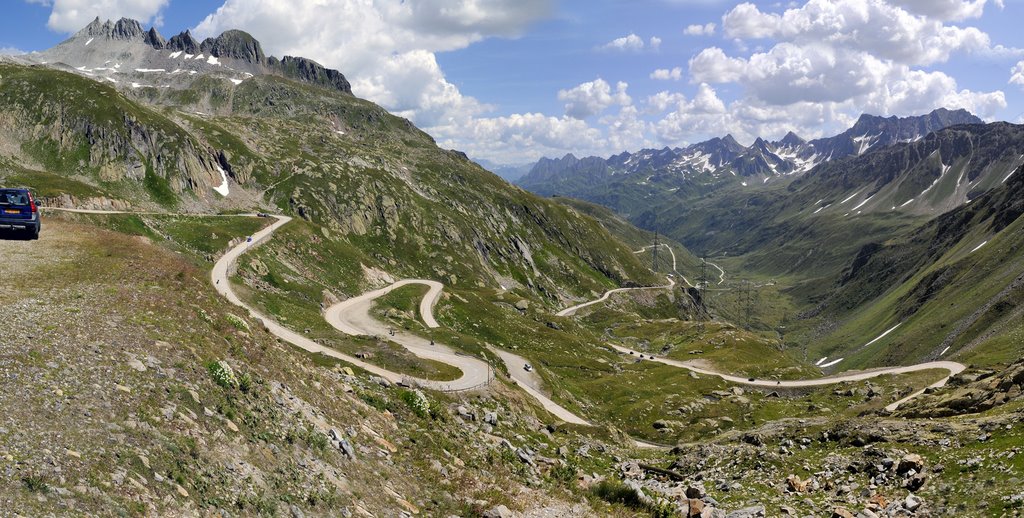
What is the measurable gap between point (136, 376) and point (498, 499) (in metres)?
14.1

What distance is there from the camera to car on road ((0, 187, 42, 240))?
3381 cm

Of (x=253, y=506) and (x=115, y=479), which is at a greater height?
(x=115, y=479)

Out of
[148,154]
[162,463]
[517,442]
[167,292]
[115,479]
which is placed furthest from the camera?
[148,154]

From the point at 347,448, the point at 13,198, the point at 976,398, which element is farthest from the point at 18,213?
the point at 976,398

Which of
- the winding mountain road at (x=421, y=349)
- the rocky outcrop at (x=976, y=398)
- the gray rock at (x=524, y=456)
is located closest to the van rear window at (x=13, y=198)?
the winding mountain road at (x=421, y=349)

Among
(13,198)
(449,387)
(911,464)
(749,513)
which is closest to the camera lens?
(749,513)

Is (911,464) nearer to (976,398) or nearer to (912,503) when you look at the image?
(912,503)

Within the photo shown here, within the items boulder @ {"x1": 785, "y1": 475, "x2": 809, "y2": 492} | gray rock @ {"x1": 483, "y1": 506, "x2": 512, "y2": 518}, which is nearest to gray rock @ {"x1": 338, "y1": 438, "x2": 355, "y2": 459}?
gray rock @ {"x1": 483, "y1": 506, "x2": 512, "y2": 518}

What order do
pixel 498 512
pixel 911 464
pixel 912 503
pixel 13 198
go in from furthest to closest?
1. pixel 13 198
2. pixel 911 464
3. pixel 912 503
4. pixel 498 512

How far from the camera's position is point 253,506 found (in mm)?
15805

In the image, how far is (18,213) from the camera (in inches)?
1339

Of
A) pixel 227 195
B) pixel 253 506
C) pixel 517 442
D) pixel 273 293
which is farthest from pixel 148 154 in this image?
pixel 253 506

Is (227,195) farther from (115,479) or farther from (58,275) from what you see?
(115,479)

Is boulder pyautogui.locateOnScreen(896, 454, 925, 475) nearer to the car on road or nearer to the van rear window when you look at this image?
the car on road
